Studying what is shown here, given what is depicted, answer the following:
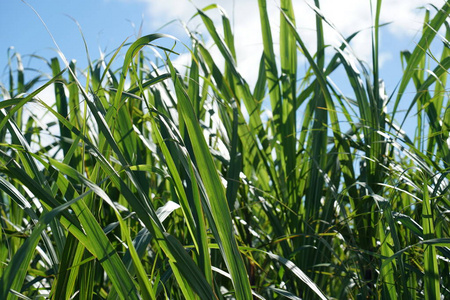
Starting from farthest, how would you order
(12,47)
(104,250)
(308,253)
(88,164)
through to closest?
(12,47)
(88,164)
(308,253)
(104,250)

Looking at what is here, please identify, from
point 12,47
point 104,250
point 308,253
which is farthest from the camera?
point 12,47

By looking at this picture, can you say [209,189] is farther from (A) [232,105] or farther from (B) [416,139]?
(B) [416,139]

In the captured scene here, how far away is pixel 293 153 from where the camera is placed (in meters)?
1.00

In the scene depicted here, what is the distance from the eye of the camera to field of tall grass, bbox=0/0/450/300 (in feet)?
1.78

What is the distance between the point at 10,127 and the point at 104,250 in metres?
0.28

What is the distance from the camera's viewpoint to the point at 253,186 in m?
0.88

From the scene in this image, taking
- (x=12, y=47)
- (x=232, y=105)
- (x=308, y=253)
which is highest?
(x=12, y=47)

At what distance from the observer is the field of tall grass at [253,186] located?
1.78 ft

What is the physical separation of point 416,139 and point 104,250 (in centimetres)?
78

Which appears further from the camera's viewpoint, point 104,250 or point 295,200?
point 295,200

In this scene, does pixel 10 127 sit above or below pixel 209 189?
above

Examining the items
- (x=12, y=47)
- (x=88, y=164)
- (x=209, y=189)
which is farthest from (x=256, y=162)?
(x=12, y=47)

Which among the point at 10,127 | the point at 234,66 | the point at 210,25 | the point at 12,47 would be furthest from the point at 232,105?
the point at 12,47

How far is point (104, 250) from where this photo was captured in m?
0.50
